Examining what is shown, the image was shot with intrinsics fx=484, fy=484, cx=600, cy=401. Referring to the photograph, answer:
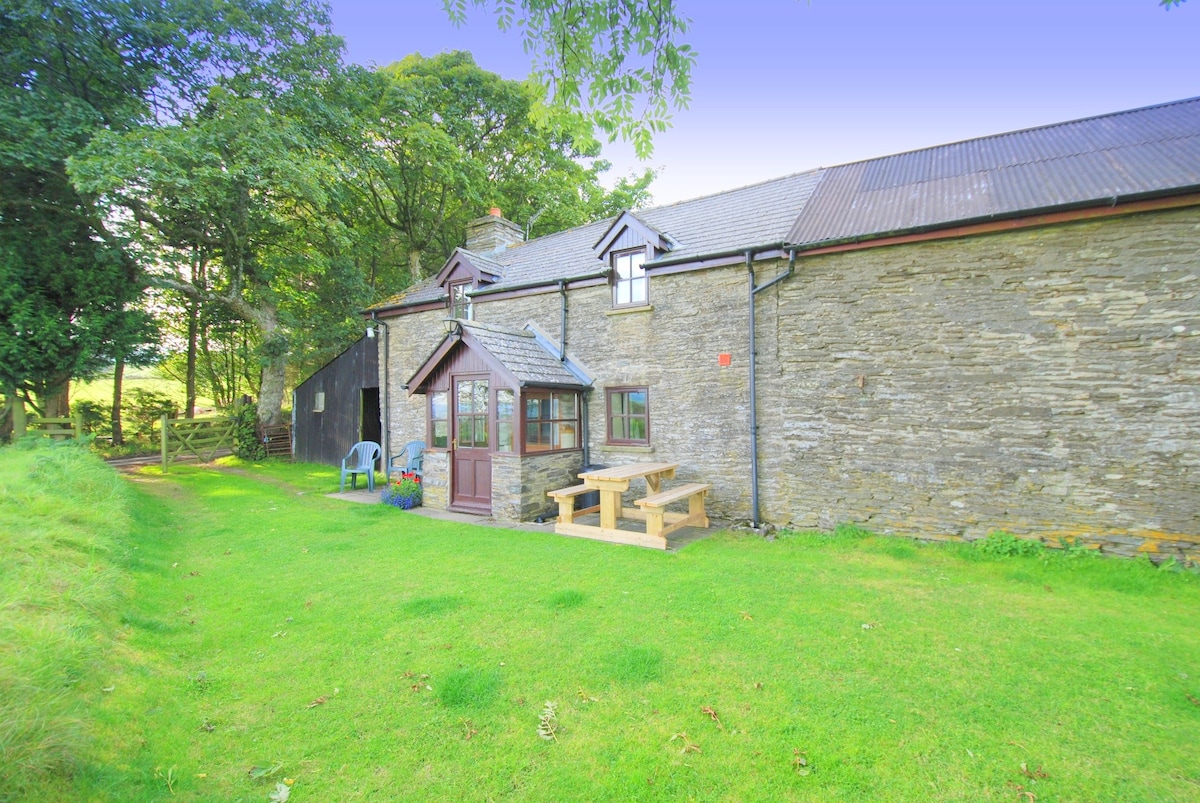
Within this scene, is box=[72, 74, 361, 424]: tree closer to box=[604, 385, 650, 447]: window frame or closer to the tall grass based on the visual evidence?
the tall grass

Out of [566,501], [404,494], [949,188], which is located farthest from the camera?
[404,494]

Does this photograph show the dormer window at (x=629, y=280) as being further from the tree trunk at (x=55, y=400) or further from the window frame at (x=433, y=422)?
the tree trunk at (x=55, y=400)

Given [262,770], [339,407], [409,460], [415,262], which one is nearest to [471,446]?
[409,460]

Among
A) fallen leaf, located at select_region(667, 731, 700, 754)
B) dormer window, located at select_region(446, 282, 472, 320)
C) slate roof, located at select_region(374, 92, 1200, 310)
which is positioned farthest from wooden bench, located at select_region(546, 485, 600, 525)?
dormer window, located at select_region(446, 282, 472, 320)

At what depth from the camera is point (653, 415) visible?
1061cm

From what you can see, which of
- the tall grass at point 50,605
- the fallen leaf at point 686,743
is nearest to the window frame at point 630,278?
the fallen leaf at point 686,743

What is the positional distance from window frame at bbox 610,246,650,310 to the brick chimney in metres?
6.41

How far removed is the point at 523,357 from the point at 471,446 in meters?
2.34

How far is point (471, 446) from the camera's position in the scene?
10914 mm

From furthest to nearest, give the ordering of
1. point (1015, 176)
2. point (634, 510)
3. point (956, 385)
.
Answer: point (634, 510) < point (1015, 176) < point (956, 385)

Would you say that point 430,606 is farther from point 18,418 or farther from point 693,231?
point 18,418

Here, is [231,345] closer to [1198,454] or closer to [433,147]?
[433,147]

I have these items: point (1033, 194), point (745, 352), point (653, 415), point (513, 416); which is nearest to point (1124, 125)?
point (1033, 194)

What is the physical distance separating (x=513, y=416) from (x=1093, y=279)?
9.66 meters
